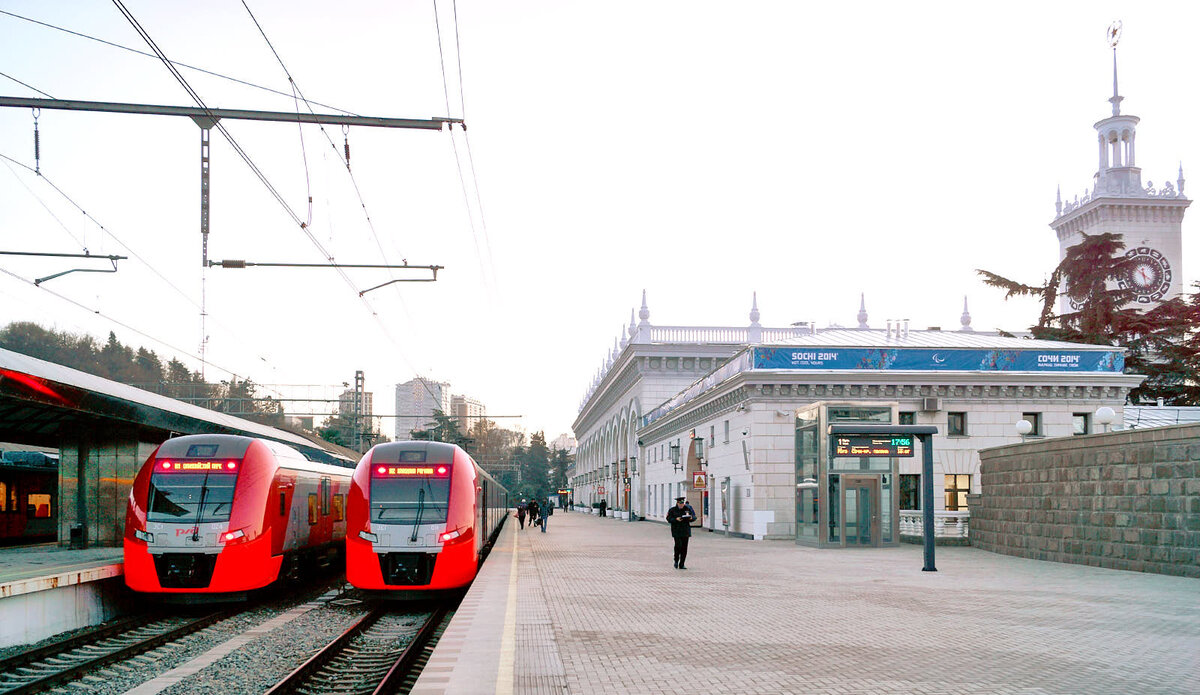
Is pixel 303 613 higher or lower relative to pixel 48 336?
lower

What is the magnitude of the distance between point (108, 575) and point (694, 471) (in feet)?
106

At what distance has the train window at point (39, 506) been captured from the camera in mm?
27516

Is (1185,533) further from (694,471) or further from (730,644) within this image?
(694,471)

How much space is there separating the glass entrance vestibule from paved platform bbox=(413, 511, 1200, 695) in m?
6.49

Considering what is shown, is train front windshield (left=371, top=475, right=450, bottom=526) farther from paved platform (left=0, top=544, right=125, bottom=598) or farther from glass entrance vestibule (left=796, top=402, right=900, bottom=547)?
glass entrance vestibule (left=796, top=402, right=900, bottom=547)

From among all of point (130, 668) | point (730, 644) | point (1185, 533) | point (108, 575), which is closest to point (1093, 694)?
point (730, 644)

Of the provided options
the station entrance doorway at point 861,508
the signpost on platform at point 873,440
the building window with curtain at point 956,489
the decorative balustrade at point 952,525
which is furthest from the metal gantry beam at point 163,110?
the building window with curtain at point 956,489

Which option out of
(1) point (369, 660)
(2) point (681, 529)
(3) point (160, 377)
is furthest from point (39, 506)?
(3) point (160, 377)

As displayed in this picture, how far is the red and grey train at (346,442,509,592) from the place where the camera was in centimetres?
1579

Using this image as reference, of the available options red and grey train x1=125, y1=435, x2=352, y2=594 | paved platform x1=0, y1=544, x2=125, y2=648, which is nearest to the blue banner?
red and grey train x1=125, y1=435, x2=352, y2=594

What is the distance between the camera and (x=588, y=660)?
9.68 metres

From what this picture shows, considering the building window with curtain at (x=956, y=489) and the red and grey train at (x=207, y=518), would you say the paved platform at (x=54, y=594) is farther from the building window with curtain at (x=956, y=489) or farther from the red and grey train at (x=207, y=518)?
the building window with curtain at (x=956, y=489)

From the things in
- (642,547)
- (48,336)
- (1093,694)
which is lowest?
(642,547)

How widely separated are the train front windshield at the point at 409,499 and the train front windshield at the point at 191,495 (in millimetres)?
2234
